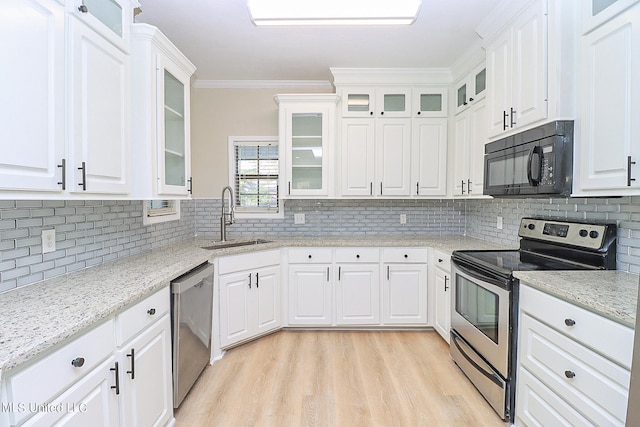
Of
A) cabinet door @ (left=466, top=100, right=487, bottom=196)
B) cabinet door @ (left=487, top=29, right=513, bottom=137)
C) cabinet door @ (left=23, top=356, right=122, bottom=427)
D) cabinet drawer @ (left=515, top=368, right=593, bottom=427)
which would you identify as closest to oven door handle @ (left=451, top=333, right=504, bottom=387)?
cabinet drawer @ (left=515, top=368, right=593, bottom=427)

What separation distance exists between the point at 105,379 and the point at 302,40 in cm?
255

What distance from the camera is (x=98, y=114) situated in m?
1.62


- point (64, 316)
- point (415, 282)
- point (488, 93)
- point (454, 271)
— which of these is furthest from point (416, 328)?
point (64, 316)

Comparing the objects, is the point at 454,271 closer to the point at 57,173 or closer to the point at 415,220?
the point at 415,220

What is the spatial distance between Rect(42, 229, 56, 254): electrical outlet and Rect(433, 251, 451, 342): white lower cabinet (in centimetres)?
262

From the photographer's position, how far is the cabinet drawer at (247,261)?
2.67m

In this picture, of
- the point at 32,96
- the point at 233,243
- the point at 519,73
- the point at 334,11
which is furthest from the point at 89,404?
the point at 519,73

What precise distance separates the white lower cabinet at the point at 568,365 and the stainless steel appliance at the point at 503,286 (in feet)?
0.27

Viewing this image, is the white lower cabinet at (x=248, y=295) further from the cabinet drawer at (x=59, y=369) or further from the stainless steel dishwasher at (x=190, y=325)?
the cabinet drawer at (x=59, y=369)

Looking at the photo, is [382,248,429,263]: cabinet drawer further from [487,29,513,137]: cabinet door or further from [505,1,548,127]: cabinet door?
[505,1,548,127]: cabinet door

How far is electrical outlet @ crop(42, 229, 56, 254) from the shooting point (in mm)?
1660

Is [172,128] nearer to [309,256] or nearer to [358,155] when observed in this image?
[309,256]

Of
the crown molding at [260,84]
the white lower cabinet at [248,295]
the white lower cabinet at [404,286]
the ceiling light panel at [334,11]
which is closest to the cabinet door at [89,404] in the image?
the white lower cabinet at [248,295]

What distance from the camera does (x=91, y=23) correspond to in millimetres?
1545
